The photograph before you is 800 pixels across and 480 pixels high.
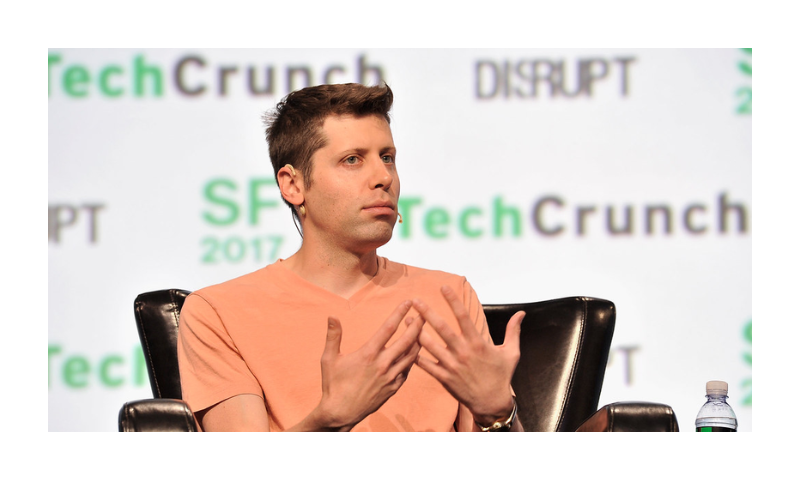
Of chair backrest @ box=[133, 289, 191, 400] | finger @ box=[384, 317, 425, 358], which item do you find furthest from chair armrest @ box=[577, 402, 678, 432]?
chair backrest @ box=[133, 289, 191, 400]

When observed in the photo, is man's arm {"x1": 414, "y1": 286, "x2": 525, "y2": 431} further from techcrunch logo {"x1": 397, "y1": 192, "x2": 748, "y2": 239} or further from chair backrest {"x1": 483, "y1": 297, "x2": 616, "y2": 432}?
techcrunch logo {"x1": 397, "y1": 192, "x2": 748, "y2": 239}

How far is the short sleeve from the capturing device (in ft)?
5.93

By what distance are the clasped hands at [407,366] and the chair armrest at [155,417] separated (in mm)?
287

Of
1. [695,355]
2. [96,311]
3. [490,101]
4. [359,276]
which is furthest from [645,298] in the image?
[96,311]

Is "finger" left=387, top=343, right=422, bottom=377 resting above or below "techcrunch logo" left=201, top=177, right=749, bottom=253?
below

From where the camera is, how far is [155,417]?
4.58ft

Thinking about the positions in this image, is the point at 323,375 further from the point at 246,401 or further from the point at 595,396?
the point at 595,396

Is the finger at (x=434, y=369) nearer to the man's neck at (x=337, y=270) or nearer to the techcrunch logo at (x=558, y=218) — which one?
the man's neck at (x=337, y=270)

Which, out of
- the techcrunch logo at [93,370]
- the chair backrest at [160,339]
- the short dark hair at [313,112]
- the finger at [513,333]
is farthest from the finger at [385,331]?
the techcrunch logo at [93,370]

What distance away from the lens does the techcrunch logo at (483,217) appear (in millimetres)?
2922

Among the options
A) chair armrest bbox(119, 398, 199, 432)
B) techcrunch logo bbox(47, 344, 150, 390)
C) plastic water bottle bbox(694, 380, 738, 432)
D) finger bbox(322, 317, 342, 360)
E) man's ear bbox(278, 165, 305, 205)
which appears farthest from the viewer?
techcrunch logo bbox(47, 344, 150, 390)

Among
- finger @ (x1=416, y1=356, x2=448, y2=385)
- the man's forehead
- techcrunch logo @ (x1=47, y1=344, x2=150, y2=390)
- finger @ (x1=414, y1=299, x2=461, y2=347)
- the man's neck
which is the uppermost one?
the man's forehead

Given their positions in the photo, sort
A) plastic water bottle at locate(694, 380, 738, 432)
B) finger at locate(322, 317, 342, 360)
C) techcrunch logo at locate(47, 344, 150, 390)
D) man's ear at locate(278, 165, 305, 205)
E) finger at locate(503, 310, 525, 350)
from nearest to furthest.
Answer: finger at locate(322, 317, 342, 360)
finger at locate(503, 310, 525, 350)
plastic water bottle at locate(694, 380, 738, 432)
man's ear at locate(278, 165, 305, 205)
techcrunch logo at locate(47, 344, 150, 390)

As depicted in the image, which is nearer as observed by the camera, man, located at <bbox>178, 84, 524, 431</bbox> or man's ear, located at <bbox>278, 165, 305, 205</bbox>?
man, located at <bbox>178, 84, 524, 431</bbox>
